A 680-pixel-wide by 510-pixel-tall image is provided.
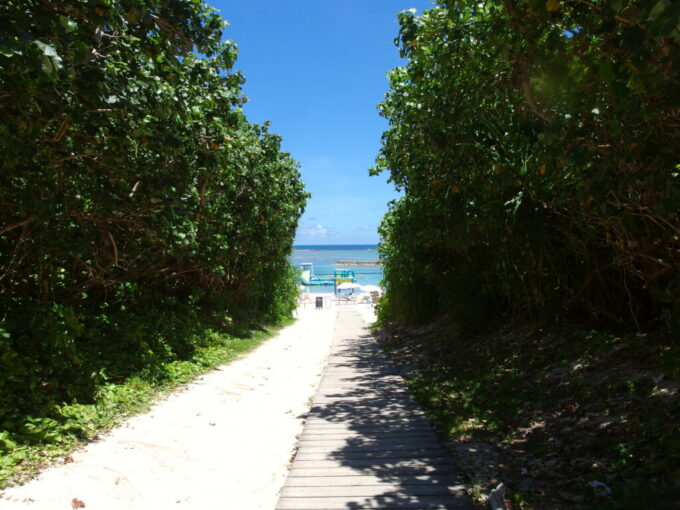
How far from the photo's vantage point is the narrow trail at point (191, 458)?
3.85 metres

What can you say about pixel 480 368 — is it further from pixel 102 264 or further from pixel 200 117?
pixel 102 264

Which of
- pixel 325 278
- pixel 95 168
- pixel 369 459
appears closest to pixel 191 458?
pixel 369 459

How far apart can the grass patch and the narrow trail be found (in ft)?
0.56

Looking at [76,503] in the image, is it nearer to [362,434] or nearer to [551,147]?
[362,434]

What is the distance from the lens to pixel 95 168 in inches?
234

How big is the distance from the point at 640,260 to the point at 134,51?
6.02m

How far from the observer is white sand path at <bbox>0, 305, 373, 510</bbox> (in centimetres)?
385

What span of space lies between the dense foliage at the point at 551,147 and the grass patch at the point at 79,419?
15.7ft

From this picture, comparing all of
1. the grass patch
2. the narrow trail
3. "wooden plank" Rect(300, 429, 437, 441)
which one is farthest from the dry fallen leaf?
"wooden plank" Rect(300, 429, 437, 441)

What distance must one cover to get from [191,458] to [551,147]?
4323 mm

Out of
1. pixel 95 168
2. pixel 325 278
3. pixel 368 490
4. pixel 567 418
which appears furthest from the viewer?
pixel 325 278

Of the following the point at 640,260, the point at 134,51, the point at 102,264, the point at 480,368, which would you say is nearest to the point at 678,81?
the point at 640,260

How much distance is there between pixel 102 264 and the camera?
8703 millimetres

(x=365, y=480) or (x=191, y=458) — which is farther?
(x=191, y=458)
